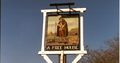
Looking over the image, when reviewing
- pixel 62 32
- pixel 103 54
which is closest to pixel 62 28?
pixel 62 32

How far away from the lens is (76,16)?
7.61 m

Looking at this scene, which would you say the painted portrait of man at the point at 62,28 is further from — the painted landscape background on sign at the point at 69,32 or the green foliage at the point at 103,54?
the green foliage at the point at 103,54

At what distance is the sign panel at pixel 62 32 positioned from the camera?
749cm

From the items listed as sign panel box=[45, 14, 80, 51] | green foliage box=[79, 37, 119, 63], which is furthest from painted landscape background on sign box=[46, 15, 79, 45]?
green foliage box=[79, 37, 119, 63]

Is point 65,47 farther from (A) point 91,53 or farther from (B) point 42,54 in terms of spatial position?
(A) point 91,53

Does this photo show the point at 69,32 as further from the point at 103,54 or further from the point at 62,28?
the point at 103,54

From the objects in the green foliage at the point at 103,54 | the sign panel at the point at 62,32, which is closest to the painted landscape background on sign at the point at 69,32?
the sign panel at the point at 62,32

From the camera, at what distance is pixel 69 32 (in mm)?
7582

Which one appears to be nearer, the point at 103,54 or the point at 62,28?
the point at 62,28

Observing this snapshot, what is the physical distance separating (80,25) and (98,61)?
6.84 metres

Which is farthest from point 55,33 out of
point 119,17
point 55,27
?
point 119,17

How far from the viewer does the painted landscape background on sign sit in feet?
24.6

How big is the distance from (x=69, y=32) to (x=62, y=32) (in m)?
0.12

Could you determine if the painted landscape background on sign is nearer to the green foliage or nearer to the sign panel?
the sign panel
